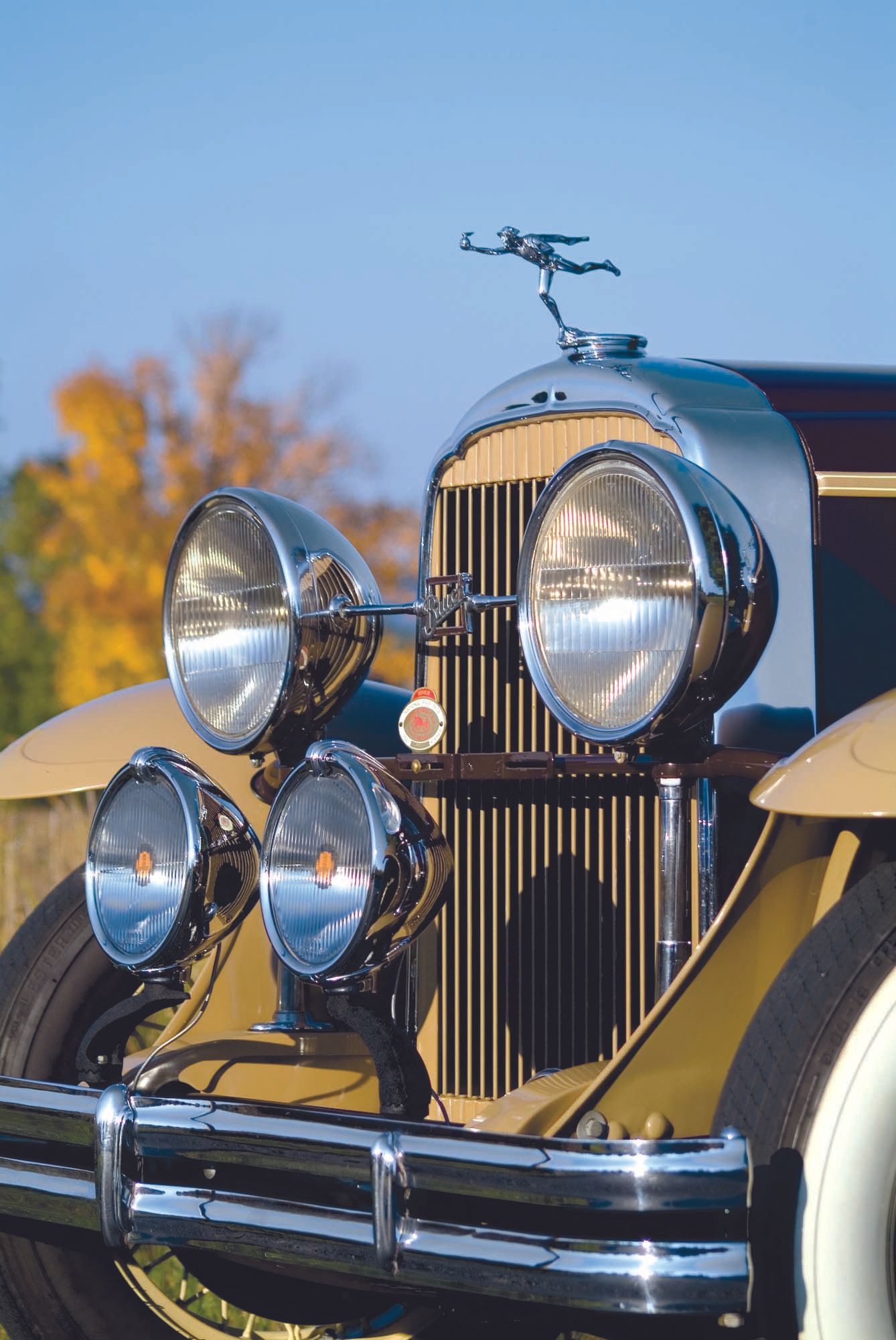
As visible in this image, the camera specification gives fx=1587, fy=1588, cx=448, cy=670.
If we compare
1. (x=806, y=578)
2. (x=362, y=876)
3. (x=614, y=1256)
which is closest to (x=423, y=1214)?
(x=614, y=1256)

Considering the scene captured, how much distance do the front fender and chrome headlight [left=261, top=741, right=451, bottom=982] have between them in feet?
2.14

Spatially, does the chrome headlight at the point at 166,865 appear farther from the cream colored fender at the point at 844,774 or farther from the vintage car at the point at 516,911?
the cream colored fender at the point at 844,774

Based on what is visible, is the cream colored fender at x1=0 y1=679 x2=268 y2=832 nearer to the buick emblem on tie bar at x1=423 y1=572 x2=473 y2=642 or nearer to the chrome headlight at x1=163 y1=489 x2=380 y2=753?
the chrome headlight at x1=163 y1=489 x2=380 y2=753

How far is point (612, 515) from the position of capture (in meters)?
1.95

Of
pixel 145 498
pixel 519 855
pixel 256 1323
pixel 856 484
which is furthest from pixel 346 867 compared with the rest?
pixel 145 498

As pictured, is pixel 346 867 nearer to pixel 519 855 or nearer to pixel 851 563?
pixel 519 855

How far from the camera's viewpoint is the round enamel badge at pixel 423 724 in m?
2.42

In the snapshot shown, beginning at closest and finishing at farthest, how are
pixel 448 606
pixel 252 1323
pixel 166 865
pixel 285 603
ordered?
1. pixel 166 865
2. pixel 285 603
3. pixel 448 606
4. pixel 252 1323

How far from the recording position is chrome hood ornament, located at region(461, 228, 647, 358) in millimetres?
2498

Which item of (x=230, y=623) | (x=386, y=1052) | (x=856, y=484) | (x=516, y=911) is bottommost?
(x=386, y=1052)

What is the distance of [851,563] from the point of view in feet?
7.68

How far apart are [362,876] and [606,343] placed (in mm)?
1013

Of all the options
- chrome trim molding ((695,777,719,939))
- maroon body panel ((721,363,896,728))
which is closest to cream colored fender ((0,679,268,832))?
chrome trim molding ((695,777,719,939))

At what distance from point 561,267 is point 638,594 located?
81cm
